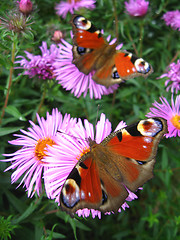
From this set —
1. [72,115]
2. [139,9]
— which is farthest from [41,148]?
[139,9]

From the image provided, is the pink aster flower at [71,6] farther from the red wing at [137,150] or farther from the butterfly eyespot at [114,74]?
the red wing at [137,150]

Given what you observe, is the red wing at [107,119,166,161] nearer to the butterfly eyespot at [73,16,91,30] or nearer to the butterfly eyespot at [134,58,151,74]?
the butterfly eyespot at [134,58,151,74]

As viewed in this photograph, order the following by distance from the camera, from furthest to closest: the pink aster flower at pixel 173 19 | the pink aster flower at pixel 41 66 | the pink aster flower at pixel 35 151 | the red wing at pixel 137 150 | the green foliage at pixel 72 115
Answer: the pink aster flower at pixel 173 19 < the pink aster flower at pixel 41 66 < the green foliage at pixel 72 115 < the pink aster flower at pixel 35 151 < the red wing at pixel 137 150

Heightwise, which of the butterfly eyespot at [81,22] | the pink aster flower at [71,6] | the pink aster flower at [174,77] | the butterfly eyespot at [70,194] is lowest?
the butterfly eyespot at [70,194]

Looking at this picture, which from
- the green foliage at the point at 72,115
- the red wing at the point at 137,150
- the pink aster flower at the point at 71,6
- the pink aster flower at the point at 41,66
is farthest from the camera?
the pink aster flower at the point at 71,6

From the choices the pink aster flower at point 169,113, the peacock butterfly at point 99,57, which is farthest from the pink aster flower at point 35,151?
the pink aster flower at point 169,113

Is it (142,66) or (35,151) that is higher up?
(142,66)

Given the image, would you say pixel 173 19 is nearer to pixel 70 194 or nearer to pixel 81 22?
pixel 81 22
